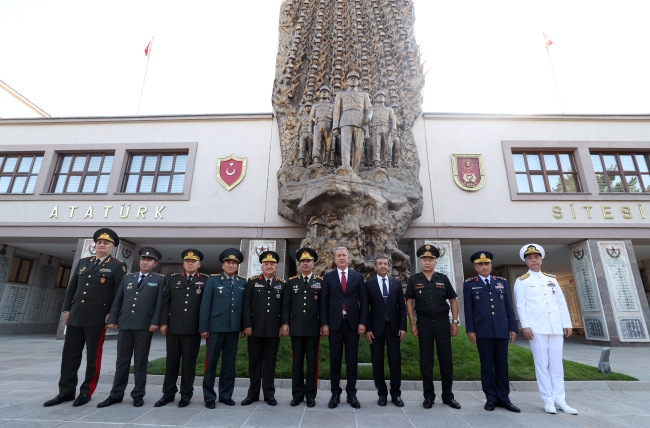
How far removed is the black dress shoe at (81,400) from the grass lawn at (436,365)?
1.41m

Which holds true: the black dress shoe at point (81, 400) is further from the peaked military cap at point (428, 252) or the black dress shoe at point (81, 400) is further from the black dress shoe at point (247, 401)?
the peaked military cap at point (428, 252)

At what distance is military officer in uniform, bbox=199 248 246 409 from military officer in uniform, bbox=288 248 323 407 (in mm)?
677

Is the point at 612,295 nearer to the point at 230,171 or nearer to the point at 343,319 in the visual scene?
the point at 343,319

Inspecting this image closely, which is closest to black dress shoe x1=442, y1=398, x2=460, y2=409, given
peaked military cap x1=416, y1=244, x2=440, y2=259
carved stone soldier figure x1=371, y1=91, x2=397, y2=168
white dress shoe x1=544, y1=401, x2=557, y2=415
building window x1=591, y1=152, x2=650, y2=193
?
white dress shoe x1=544, y1=401, x2=557, y2=415

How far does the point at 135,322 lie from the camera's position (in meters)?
4.05

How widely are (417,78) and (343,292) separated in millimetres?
9856

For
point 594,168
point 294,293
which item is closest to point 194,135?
point 294,293

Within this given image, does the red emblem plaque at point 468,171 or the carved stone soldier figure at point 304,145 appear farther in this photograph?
the red emblem plaque at point 468,171

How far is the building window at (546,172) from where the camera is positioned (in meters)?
12.0

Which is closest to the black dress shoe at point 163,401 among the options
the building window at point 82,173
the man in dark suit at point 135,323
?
the man in dark suit at point 135,323

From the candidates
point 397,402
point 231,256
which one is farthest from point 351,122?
point 397,402

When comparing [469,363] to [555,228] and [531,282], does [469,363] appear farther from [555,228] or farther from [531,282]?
[555,228]

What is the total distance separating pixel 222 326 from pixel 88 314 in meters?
1.60

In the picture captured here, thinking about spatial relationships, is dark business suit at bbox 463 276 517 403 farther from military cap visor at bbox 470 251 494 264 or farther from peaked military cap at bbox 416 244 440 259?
peaked military cap at bbox 416 244 440 259
